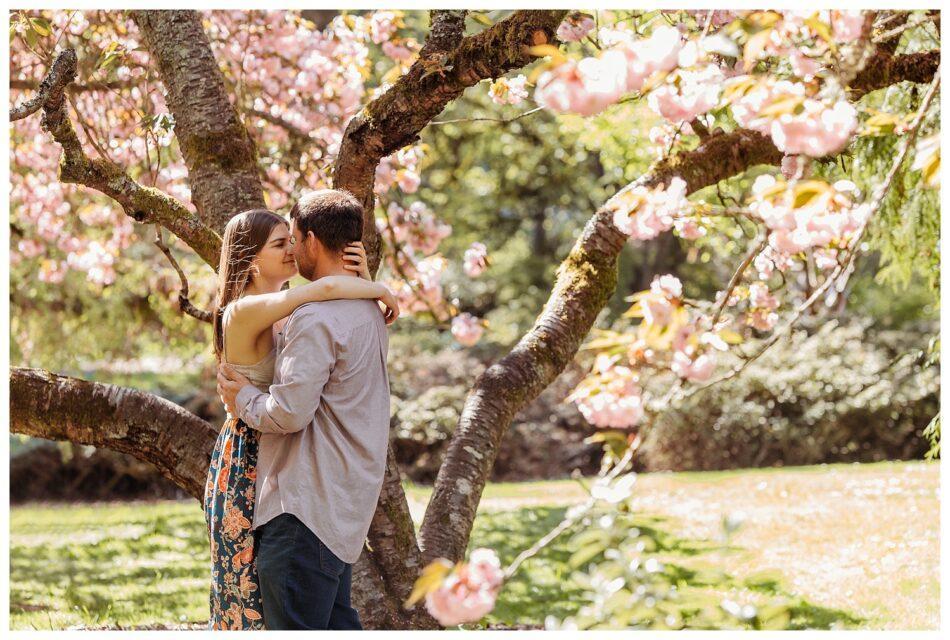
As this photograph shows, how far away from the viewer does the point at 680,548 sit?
5.78 metres

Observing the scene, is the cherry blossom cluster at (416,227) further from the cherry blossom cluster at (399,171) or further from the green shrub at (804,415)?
the green shrub at (804,415)

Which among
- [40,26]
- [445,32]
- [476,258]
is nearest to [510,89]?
[445,32]

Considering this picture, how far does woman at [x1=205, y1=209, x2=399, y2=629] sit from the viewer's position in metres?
2.19

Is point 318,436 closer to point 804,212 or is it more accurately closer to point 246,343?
point 246,343

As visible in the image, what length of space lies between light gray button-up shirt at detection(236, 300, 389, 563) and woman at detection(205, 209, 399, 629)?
62 millimetres

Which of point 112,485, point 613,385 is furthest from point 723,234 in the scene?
point 112,485

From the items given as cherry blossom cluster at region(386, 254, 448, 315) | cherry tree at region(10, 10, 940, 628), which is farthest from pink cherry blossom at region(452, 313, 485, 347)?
cherry blossom cluster at region(386, 254, 448, 315)

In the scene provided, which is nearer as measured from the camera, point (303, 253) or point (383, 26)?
point (303, 253)

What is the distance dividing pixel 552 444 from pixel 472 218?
7253 mm

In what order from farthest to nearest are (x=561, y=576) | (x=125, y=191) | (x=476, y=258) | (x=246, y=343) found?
(x=561, y=576), (x=476, y=258), (x=125, y=191), (x=246, y=343)

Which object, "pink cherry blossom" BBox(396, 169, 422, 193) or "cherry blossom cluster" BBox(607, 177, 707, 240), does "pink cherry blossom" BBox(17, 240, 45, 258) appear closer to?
"pink cherry blossom" BBox(396, 169, 422, 193)

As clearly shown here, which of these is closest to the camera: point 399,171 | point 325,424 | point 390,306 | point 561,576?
point 325,424

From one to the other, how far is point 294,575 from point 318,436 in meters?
0.32

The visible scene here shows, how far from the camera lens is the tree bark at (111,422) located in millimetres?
3016
